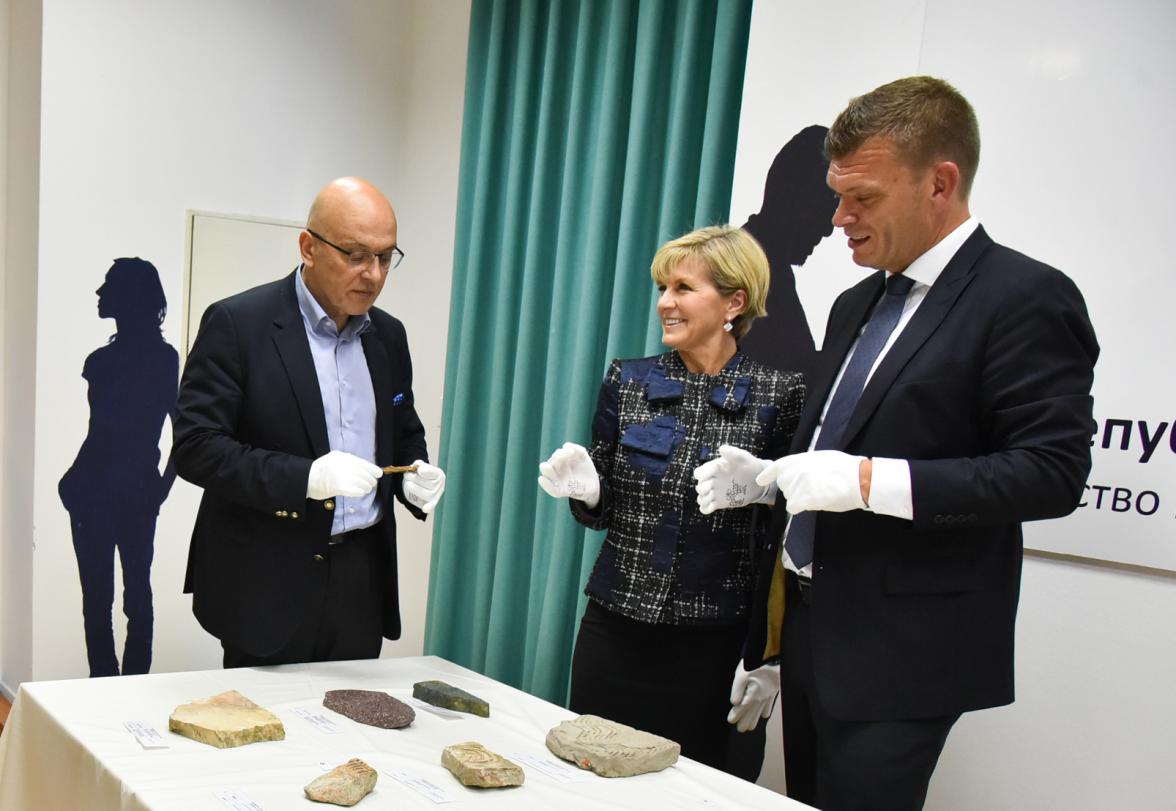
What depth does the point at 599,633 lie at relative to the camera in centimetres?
203

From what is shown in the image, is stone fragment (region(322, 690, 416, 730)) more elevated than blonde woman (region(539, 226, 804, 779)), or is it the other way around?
blonde woman (region(539, 226, 804, 779))

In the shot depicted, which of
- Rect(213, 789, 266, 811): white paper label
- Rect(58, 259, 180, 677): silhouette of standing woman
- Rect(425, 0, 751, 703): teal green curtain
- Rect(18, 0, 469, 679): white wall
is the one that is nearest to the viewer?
Rect(213, 789, 266, 811): white paper label

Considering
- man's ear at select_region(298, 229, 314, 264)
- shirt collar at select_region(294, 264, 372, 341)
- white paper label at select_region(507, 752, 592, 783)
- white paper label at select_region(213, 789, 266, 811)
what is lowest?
white paper label at select_region(507, 752, 592, 783)

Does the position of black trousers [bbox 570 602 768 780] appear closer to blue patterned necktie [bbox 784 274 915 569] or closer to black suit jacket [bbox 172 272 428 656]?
blue patterned necktie [bbox 784 274 915 569]

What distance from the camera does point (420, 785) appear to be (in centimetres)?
144

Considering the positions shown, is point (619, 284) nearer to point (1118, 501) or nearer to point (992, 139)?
point (992, 139)

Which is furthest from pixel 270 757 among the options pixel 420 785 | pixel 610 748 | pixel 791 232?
pixel 791 232

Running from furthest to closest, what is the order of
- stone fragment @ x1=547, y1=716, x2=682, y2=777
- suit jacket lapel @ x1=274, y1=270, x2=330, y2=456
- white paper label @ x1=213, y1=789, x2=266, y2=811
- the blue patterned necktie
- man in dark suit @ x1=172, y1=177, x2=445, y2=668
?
suit jacket lapel @ x1=274, y1=270, x2=330, y2=456
man in dark suit @ x1=172, y1=177, x2=445, y2=668
the blue patterned necktie
stone fragment @ x1=547, y1=716, x2=682, y2=777
white paper label @ x1=213, y1=789, x2=266, y2=811

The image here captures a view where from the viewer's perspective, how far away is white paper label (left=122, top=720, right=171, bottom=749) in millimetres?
1501

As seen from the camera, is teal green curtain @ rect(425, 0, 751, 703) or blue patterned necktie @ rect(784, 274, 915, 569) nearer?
blue patterned necktie @ rect(784, 274, 915, 569)

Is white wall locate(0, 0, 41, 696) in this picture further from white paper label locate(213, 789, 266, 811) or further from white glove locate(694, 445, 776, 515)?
white glove locate(694, 445, 776, 515)

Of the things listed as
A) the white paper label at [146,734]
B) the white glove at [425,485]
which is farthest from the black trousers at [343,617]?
the white paper label at [146,734]

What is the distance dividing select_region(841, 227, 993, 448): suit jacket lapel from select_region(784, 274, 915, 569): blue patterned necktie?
45mm

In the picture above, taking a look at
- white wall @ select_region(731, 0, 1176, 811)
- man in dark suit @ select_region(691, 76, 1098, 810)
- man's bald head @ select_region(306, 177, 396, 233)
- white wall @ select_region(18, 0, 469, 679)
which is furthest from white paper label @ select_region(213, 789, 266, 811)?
white wall @ select_region(18, 0, 469, 679)
